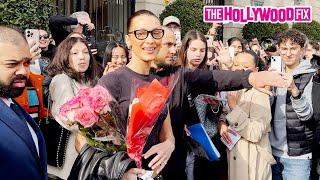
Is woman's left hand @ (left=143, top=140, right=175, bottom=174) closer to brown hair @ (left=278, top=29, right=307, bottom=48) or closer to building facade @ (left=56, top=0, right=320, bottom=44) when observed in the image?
brown hair @ (left=278, top=29, right=307, bottom=48)

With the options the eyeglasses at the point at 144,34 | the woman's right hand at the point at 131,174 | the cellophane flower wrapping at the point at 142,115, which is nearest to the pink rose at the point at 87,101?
the cellophane flower wrapping at the point at 142,115

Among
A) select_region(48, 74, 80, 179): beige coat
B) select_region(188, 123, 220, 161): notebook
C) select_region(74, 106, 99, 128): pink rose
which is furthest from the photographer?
→ select_region(48, 74, 80, 179): beige coat

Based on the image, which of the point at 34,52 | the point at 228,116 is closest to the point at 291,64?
the point at 228,116

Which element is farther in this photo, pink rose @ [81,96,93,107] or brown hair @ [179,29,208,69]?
brown hair @ [179,29,208,69]

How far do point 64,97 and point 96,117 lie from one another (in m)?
1.49

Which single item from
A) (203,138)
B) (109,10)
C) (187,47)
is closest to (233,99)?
(187,47)

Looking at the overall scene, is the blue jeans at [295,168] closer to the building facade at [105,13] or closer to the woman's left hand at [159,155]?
the woman's left hand at [159,155]

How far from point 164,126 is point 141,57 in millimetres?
392

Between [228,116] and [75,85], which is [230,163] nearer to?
[228,116]

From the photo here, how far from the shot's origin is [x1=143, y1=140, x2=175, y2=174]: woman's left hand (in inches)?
97.5

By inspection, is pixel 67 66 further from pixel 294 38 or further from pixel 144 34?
pixel 294 38

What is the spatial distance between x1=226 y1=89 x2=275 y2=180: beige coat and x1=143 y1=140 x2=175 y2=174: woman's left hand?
4.90ft

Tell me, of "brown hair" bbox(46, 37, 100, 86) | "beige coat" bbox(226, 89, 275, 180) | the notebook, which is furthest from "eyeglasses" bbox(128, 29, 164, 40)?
"beige coat" bbox(226, 89, 275, 180)

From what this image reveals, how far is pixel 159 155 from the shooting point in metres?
2.51
